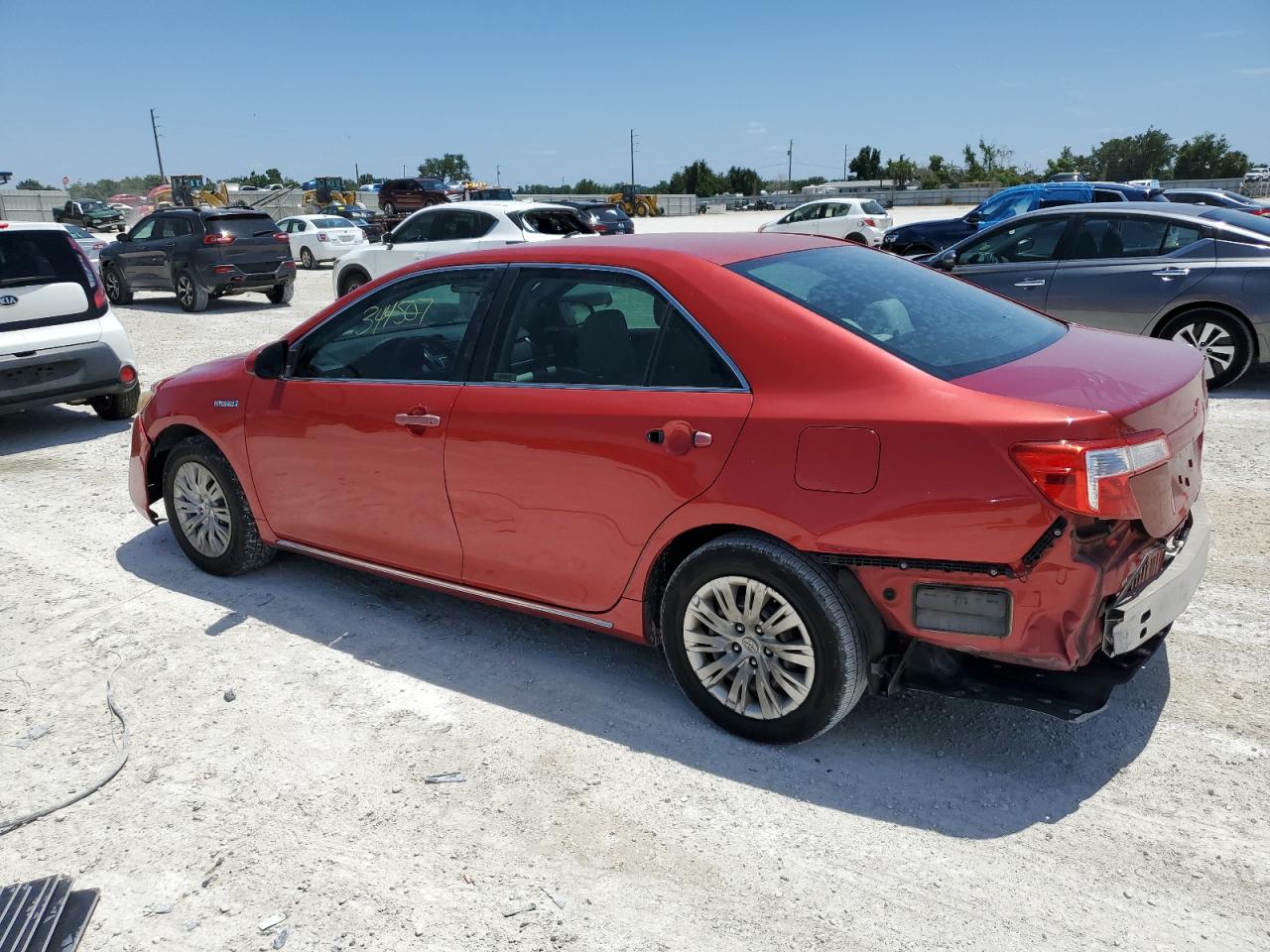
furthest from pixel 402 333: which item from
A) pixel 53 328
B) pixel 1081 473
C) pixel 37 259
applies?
pixel 37 259

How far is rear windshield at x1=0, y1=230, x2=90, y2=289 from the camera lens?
799 cm

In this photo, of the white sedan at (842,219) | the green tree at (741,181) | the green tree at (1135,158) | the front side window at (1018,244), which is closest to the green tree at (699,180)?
the green tree at (741,181)

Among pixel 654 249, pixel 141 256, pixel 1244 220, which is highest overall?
pixel 654 249

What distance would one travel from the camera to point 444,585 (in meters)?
4.11

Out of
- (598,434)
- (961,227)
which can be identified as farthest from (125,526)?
(961,227)

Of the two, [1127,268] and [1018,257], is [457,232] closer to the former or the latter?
[1018,257]

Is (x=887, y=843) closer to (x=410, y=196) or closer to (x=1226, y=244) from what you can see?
(x=1226, y=244)

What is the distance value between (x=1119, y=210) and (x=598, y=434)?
7160 mm

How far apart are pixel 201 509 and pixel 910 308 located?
3.72 meters

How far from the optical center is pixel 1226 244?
8.03 m

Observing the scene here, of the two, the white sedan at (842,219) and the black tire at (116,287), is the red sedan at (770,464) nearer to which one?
the black tire at (116,287)

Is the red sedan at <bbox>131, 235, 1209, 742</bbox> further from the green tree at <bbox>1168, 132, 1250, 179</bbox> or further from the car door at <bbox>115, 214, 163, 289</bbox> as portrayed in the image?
the green tree at <bbox>1168, 132, 1250, 179</bbox>

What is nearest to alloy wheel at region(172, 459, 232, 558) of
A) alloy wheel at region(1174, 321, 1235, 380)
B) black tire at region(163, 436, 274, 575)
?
black tire at region(163, 436, 274, 575)

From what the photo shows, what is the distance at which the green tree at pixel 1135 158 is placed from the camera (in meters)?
67.8
